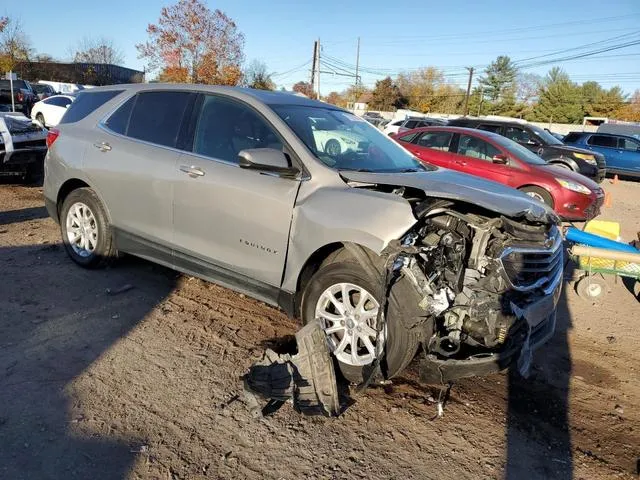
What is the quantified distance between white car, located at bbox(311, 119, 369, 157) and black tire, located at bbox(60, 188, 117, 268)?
2260mm

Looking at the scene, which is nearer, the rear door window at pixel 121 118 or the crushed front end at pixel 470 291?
the crushed front end at pixel 470 291

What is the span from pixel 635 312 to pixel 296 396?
422cm

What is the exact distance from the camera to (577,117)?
6606cm

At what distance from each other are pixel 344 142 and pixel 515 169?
21.7 feet

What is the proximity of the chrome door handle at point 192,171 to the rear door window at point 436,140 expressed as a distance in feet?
23.6

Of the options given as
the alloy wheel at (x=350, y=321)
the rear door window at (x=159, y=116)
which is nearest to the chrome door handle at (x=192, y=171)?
the rear door window at (x=159, y=116)

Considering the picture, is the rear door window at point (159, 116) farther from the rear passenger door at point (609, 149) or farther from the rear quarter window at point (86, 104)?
the rear passenger door at point (609, 149)

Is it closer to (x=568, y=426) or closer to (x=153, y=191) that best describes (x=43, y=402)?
(x=153, y=191)

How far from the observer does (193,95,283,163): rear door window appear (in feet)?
13.1

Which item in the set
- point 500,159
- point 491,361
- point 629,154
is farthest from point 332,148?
point 629,154

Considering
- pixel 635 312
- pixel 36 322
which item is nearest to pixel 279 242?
pixel 36 322

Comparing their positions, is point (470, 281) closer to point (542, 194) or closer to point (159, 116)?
point (159, 116)

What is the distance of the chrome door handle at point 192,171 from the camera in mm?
4082

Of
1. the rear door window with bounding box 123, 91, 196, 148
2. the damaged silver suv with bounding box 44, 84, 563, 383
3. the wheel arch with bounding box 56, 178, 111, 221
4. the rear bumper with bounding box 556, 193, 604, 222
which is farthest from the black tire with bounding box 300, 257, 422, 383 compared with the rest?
the rear bumper with bounding box 556, 193, 604, 222
